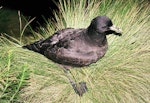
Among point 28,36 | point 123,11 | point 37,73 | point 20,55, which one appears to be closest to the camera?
point 37,73

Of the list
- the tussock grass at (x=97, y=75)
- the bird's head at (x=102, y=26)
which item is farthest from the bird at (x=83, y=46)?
the tussock grass at (x=97, y=75)

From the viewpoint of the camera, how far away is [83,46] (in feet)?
11.0

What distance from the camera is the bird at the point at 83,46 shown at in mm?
3312

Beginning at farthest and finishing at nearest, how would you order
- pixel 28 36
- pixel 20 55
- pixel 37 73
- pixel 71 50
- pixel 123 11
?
pixel 28 36 → pixel 123 11 → pixel 20 55 → pixel 37 73 → pixel 71 50

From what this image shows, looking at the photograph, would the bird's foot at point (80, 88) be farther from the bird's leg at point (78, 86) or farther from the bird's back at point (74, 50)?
the bird's back at point (74, 50)

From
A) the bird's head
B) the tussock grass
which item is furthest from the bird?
the tussock grass

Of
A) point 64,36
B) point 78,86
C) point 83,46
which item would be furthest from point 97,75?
point 64,36

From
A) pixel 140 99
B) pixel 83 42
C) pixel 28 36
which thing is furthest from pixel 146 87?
pixel 28 36

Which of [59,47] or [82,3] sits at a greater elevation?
[82,3]

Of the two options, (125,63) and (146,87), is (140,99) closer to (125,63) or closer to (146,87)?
(146,87)

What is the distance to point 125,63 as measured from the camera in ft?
12.1

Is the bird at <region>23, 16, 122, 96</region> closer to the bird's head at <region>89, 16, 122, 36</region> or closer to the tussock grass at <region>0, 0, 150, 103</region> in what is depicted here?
the bird's head at <region>89, 16, 122, 36</region>

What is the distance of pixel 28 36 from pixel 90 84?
3.32m

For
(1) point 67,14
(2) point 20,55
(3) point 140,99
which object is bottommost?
(3) point 140,99
